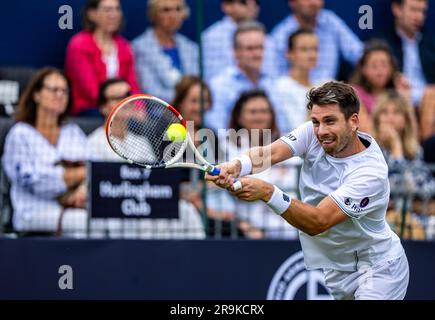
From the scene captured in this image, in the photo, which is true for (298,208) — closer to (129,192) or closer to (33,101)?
(129,192)

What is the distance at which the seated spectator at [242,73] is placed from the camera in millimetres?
11391

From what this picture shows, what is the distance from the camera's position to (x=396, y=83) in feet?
40.0

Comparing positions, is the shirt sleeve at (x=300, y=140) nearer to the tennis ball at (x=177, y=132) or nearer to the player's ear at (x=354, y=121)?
the player's ear at (x=354, y=121)

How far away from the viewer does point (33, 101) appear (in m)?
10.6

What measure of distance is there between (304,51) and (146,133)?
373 centimetres

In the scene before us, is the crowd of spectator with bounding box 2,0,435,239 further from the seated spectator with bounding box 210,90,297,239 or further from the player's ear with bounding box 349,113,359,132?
the player's ear with bounding box 349,113,359,132

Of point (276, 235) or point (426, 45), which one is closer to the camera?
point (276, 235)

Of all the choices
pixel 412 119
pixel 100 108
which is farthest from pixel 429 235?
pixel 100 108

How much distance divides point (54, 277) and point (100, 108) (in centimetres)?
189

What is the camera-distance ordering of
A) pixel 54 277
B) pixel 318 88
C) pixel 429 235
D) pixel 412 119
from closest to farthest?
pixel 318 88 < pixel 54 277 < pixel 429 235 < pixel 412 119

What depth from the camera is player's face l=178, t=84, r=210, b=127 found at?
11.0 m

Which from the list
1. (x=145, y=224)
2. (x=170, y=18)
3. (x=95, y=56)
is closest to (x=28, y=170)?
(x=145, y=224)

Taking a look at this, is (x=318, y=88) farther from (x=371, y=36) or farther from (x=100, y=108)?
(x=371, y=36)

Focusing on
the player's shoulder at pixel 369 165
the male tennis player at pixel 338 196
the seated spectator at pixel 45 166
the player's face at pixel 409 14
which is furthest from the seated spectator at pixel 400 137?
the player's shoulder at pixel 369 165
